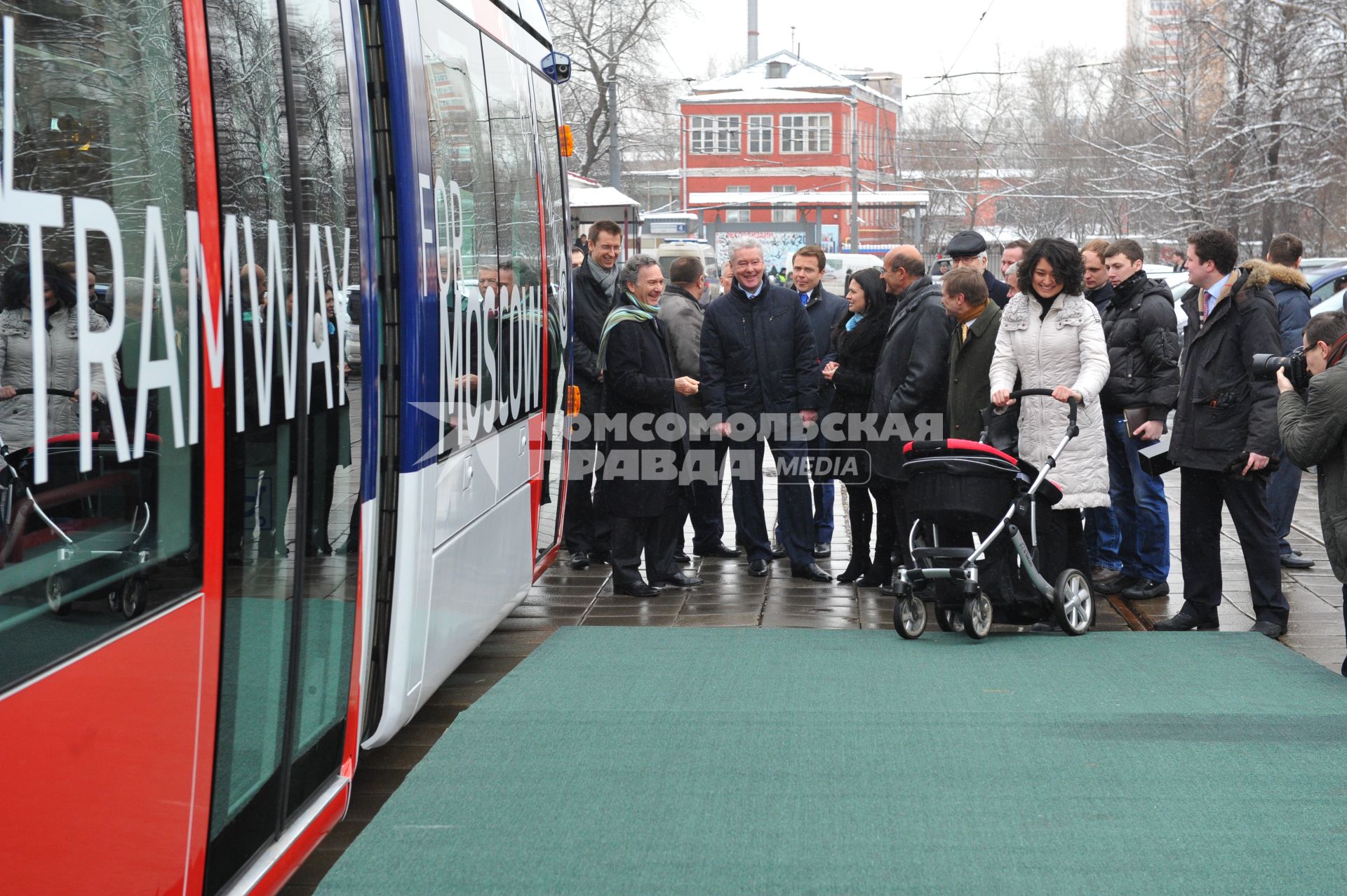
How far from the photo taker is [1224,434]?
22.5 feet

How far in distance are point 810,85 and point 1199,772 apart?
88314 millimetres

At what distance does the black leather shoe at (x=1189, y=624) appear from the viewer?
285 inches

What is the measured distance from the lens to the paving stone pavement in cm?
639

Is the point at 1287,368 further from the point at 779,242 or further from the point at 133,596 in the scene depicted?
the point at 779,242

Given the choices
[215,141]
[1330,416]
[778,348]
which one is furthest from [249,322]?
[778,348]

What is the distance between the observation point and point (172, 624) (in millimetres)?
2725

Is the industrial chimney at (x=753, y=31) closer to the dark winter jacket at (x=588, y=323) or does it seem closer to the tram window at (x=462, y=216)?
the dark winter jacket at (x=588, y=323)

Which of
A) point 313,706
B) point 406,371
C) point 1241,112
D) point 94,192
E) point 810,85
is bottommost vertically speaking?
point 313,706

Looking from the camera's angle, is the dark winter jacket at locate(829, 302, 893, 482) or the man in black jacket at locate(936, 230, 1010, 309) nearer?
the dark winter jacket at locate(829, 302, 893, 482)

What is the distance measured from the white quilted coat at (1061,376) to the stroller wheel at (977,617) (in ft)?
1.91

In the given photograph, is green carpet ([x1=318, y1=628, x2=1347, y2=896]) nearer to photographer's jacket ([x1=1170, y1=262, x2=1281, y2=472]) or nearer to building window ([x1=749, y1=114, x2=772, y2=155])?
photographer's jacket ([x1=1170, y1=262, x2=1281, y2=472])

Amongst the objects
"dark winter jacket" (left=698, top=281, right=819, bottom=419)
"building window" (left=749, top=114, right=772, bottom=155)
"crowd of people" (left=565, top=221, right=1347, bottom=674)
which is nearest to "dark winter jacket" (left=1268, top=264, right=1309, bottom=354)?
"crowd of people" (left=565, top=221, right=1347, bottom=674)

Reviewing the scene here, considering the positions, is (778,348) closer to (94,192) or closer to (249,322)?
(249,322)

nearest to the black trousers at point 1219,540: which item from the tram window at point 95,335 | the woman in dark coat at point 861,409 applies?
the woman in dark coat at point 861,409
